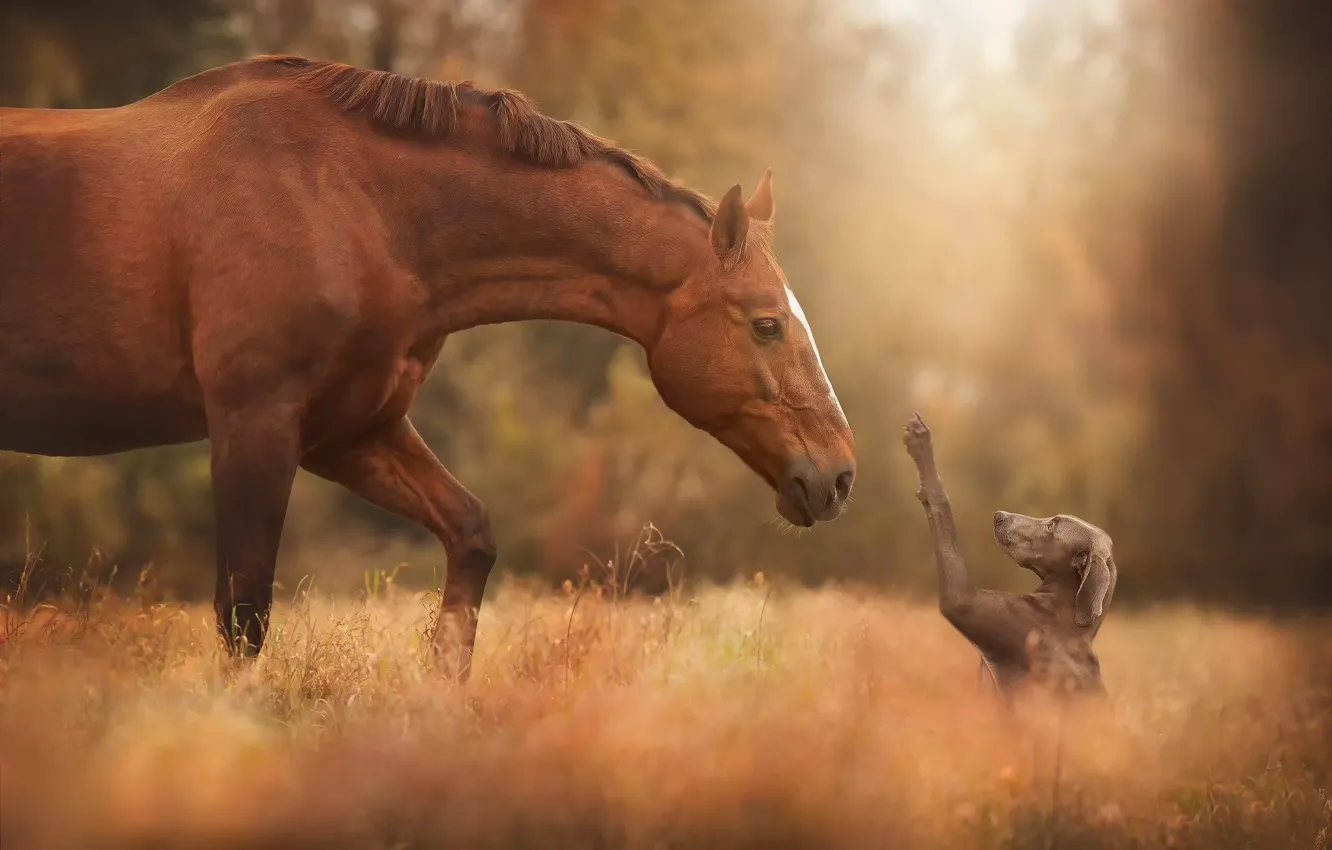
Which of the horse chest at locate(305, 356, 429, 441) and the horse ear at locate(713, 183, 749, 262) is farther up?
the horse ear at locate(713, 183, 749, 262)

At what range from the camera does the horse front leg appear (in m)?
4.65

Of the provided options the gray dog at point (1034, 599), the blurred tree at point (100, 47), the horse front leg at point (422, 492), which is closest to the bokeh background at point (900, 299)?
the blurred tree at point (100, 47)

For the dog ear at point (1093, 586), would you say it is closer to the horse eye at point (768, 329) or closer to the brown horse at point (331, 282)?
the brown horse at point (331, 282)

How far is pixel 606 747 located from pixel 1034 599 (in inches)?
75.7

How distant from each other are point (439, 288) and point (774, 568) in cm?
443

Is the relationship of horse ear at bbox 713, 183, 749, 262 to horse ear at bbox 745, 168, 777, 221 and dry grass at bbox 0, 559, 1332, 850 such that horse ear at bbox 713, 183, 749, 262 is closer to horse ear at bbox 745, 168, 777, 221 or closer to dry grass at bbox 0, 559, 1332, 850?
horse ear at bbox 745, 168, 777, 221

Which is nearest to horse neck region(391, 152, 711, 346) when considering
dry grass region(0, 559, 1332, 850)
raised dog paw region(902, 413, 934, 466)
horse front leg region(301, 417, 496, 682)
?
horse front leg region(301, 417, 496, 682)

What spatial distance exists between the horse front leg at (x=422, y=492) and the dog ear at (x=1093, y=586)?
2.22 meters

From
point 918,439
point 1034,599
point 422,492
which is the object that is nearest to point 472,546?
point 422,492

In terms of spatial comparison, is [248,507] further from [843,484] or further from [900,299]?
[900,299]

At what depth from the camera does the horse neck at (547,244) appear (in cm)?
437

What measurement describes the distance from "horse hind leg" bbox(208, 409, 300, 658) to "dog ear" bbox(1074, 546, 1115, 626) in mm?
2729

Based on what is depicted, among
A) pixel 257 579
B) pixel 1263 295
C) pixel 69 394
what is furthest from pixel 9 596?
pixel 1263 295

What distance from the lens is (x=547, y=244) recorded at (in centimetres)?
445
